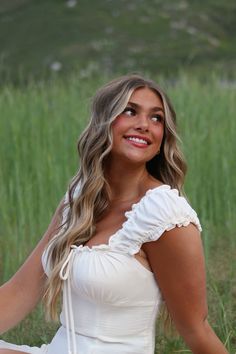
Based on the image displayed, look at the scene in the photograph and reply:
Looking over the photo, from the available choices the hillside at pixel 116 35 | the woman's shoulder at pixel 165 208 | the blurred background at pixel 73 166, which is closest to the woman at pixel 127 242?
the woman's shoulder at pixel 165 208

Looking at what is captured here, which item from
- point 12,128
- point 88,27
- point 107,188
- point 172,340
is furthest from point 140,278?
point 88,27

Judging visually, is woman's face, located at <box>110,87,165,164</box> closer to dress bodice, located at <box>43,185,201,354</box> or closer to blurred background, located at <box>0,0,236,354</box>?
dress bodice, located at <box>43,185,201,354</box>

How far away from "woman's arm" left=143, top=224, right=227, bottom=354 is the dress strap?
0.18 meters

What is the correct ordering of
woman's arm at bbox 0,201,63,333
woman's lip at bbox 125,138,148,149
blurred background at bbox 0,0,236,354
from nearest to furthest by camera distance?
1. woman's lip at bbox 125,138,148,149
2. woman's arm at bbox 0,201,63,333
3. blurred background at bbox 0,0,236,354

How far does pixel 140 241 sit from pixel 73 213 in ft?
0.87

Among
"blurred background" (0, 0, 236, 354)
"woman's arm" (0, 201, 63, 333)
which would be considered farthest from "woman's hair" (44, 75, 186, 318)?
"blurred background" (0, 0, 236, 354)

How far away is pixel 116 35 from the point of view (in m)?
25.4

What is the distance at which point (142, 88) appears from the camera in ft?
8.16

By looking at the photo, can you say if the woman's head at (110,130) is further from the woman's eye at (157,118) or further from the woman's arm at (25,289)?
the woman's arm at (25,289)

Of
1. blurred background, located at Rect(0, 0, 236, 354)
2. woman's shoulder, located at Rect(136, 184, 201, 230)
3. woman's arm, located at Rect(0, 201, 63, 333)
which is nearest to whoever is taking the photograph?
woman's shoulder, located at Rect(136, 184, 201, 230)

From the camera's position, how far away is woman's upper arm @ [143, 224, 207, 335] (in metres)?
2.31

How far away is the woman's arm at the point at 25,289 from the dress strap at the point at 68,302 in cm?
24

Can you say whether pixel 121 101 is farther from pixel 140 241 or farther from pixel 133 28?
pixel 133 28

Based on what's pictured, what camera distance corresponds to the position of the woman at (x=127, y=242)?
2.33 metres
